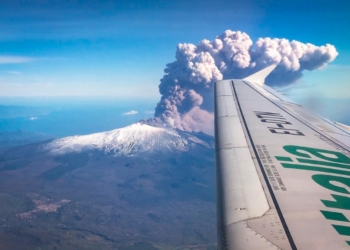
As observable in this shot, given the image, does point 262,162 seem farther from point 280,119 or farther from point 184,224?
point 184,224

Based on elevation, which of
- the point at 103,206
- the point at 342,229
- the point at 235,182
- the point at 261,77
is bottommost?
A: the point at 103,206

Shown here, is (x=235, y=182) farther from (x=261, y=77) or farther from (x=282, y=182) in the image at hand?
(x=261, y=77)

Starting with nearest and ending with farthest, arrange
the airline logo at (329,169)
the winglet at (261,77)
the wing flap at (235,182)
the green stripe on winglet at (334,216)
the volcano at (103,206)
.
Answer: the green stripe on winglet at (334,216)
the airline logo at (329,169)
the wing flap at (235,182)
the winglet at (261,77)
the volcano at (103,206)

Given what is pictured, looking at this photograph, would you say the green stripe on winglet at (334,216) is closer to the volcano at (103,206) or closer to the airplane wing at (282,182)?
the airplane wing at (282,182)

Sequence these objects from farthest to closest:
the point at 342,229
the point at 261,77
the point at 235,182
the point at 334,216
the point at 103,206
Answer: the point at 103,206, the point at 261,77, the point at 235,182, the point at 334,216, the point at 342,229

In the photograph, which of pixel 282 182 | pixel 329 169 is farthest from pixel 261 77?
pixel 282 182

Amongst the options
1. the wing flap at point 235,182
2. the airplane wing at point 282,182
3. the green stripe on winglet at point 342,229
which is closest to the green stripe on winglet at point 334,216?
the airplane wing at point 282,182

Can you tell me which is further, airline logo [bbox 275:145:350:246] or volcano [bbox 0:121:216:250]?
volcano [bbox 0:121:216:250]

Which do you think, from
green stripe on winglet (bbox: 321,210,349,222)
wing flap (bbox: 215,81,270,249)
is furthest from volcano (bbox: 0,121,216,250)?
green stripe on winglet (bbox: 321,210,349,222)

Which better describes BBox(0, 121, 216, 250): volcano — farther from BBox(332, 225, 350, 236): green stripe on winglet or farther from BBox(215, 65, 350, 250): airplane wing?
BBox(332, 225, 350, 236): green stripe on winglet
